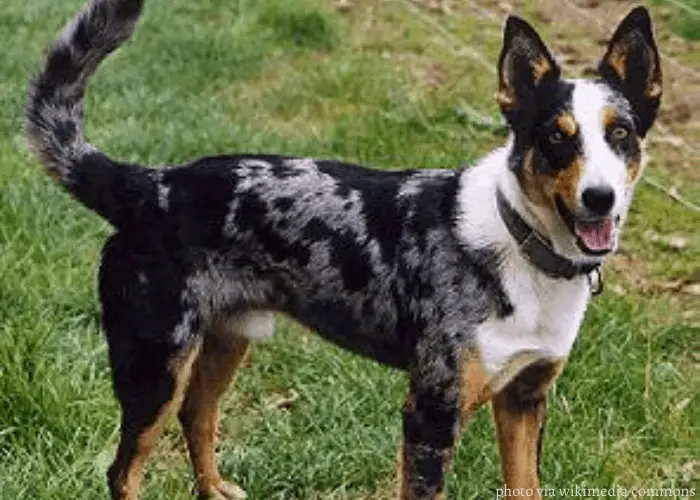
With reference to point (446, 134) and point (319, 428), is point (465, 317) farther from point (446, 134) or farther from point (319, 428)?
point (446, 134)

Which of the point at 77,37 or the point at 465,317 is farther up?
the point at 77,37

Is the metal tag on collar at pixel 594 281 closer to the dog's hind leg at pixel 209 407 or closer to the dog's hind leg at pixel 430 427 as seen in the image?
the dog's hind leg at pixel 430 427

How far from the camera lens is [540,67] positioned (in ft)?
10.9

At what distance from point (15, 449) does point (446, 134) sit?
11.7 feet

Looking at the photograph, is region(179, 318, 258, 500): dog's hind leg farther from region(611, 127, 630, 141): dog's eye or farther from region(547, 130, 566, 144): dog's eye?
region(611, 127, 630, 141): dog's eye

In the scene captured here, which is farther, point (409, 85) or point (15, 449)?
point (409, 85)

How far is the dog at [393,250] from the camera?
330 cm

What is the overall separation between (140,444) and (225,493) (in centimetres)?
51

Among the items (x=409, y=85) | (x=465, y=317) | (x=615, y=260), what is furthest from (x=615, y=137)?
(x=409, y=85)

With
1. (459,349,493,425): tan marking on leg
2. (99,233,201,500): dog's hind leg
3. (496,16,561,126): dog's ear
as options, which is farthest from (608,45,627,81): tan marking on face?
(99,233,201,500): dog's hind leg

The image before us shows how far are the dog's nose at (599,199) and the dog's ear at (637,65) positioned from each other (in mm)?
345

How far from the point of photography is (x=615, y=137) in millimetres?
3158

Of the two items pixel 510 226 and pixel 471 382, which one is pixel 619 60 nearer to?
pixel 510 226

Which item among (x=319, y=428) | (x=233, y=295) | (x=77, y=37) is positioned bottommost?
(x=319, y=428)
